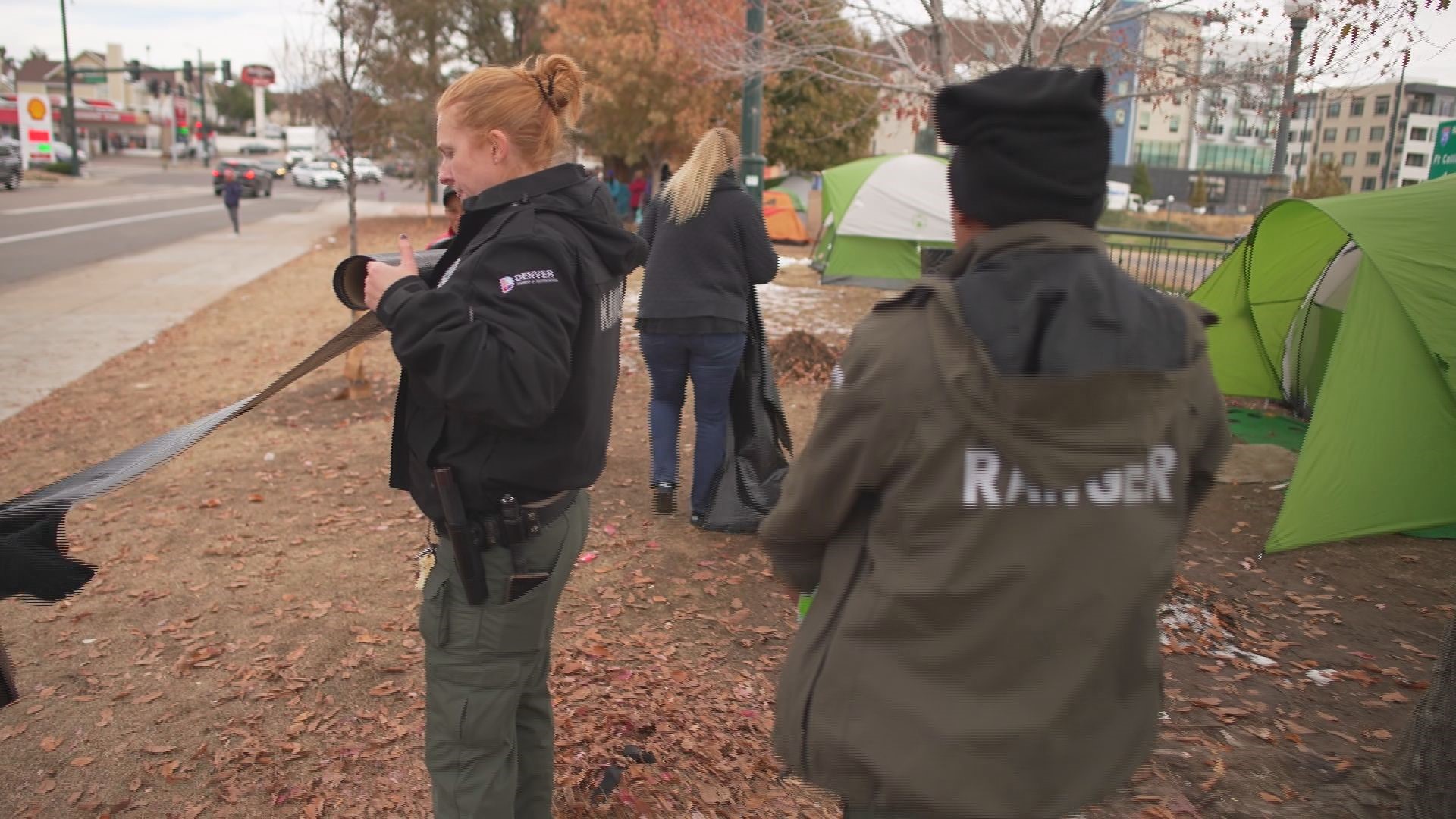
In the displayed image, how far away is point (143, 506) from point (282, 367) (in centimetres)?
372

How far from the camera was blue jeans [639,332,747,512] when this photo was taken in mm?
4867

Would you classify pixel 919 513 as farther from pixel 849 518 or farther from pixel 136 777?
pixel 136 777

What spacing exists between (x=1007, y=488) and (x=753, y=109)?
827cm

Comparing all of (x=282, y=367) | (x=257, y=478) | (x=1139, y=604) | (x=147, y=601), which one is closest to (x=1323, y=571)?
(x=1139, y=604)

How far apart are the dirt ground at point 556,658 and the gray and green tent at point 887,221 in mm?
9523

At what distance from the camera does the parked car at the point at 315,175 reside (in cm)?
5109

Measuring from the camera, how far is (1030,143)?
1.43 m

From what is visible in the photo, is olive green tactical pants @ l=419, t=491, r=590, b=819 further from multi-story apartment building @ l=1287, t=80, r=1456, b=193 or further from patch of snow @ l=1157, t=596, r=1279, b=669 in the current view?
multi-story apartment building @ l=1287, t=80, r=1456, b=193

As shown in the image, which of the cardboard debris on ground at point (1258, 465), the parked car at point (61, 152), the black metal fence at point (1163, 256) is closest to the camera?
the cardboard debris on ground at point (1258, 465)

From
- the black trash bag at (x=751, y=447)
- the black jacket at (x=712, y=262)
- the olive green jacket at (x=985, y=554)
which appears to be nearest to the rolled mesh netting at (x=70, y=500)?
the olive green jacket at (x=985, y=554)

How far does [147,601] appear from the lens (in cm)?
430

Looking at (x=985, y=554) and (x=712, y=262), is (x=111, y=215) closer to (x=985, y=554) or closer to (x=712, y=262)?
(x=712, y=262)

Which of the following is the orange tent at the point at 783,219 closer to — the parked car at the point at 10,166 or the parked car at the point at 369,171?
the parked car at the point at 10,166

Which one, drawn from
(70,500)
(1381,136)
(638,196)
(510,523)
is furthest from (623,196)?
(1381,136)
